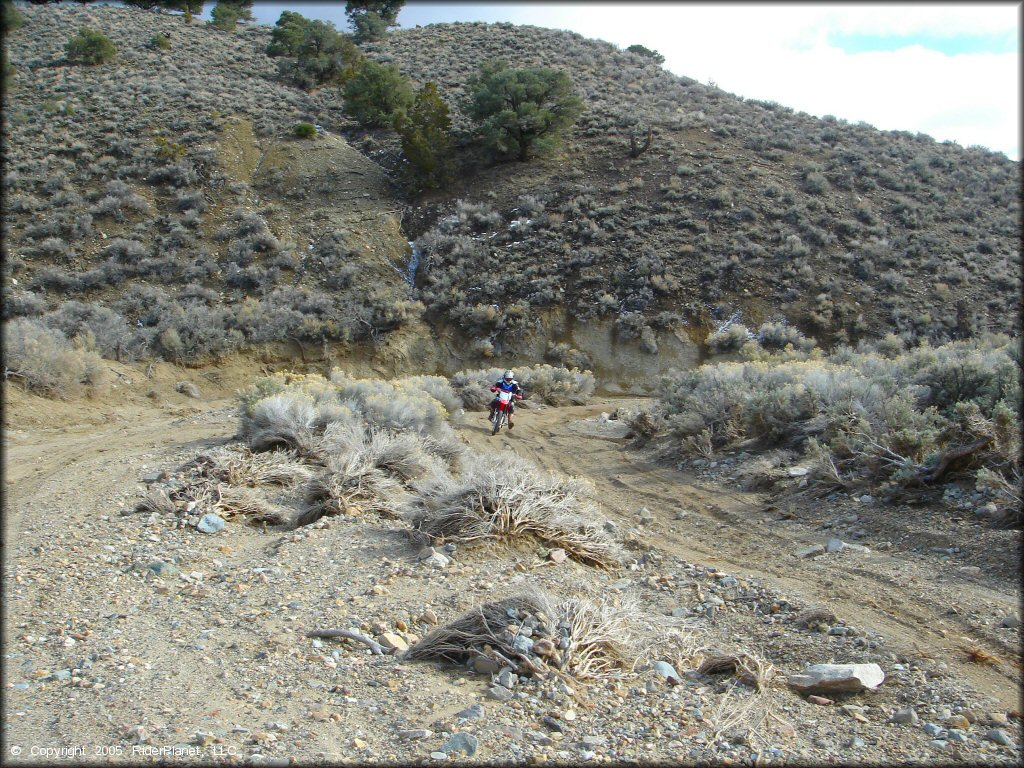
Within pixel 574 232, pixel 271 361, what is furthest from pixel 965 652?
pixel 574 232

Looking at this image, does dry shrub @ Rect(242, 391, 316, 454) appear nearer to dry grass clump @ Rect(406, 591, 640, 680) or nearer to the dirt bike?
the dirt bike

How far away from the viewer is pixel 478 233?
29438mm

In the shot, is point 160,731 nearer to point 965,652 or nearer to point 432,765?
point 432,765

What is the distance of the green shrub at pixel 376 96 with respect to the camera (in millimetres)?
36438

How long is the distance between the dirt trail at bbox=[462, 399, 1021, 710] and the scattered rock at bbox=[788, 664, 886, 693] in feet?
1.80

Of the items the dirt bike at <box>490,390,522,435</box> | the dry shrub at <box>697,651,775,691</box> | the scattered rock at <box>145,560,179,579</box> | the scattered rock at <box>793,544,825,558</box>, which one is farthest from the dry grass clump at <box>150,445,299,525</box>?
the dirt bike at <box>490,390,522,435</box>

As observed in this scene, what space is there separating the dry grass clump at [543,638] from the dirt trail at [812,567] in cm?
202

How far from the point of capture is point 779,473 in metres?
9.77

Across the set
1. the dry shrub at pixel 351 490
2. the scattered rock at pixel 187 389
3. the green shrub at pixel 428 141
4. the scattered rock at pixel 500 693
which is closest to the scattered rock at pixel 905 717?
the scattered rock at pixel 500 693

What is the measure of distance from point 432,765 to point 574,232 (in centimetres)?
2621

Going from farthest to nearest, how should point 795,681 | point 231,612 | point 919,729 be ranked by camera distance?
1. point 231,612
2. point 795,681
3. point 919,729

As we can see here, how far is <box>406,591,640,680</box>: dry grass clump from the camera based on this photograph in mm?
4707

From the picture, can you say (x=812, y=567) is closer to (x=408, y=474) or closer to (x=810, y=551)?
(x=810, y=551)

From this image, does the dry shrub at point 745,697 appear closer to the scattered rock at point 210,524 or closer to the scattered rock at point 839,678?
the scattered rock at point 839,678
